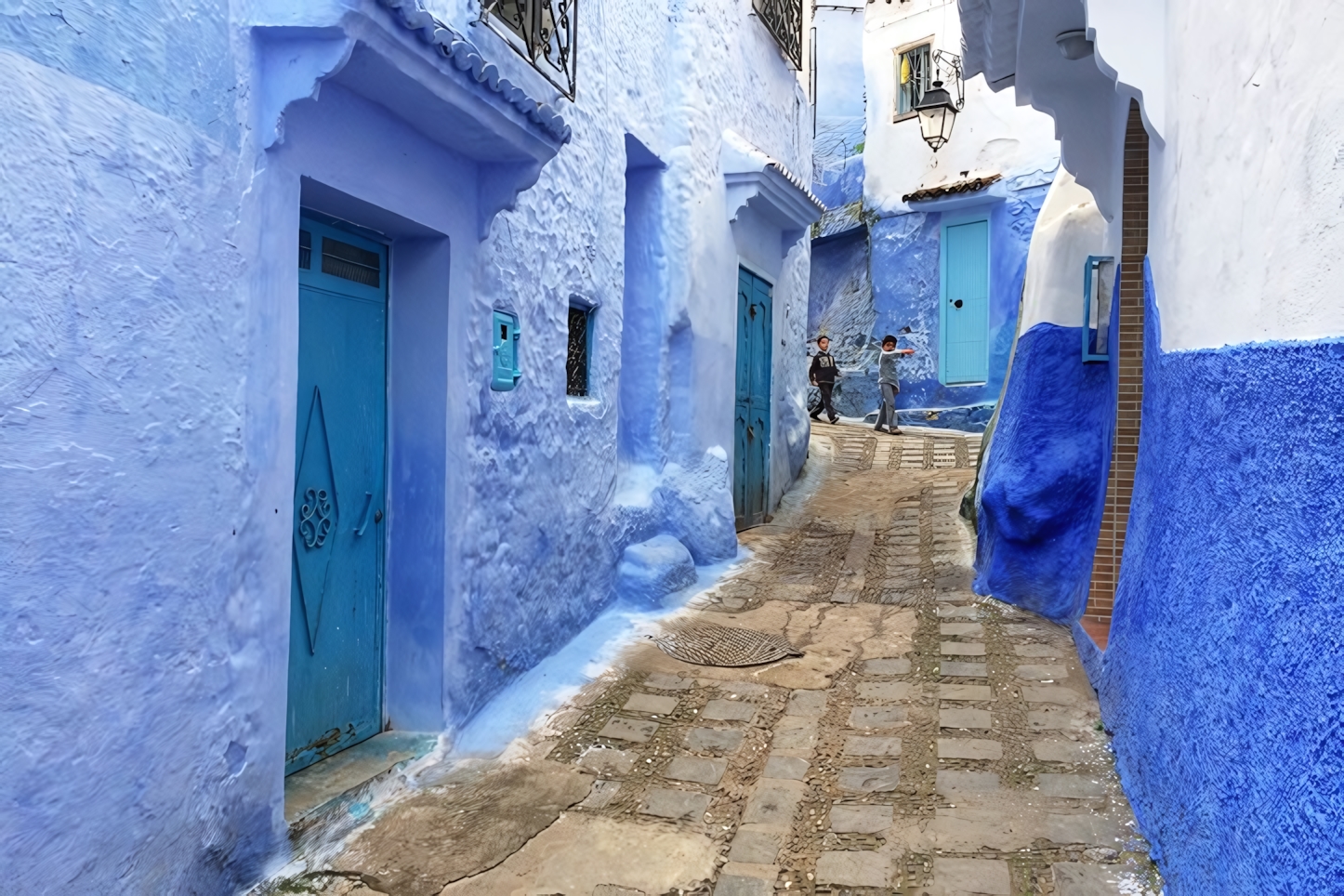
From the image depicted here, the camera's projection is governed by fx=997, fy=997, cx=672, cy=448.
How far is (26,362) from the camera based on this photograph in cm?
252

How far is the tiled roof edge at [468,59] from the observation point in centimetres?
352

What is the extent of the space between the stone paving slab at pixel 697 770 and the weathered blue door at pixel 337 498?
1411 mm

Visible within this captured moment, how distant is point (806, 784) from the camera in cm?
430

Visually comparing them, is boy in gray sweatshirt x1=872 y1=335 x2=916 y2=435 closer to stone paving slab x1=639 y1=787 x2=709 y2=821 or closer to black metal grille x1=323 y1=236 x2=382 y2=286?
black metal grille x1=323 y1=236 x2=382 y2=286

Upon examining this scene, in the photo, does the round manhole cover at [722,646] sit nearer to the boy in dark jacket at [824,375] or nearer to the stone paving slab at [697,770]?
the stone paving slab at [697,770]

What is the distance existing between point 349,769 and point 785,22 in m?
8.55

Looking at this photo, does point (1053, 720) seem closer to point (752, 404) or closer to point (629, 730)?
point (629, 730)

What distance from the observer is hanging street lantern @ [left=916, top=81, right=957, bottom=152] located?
41.6 ft

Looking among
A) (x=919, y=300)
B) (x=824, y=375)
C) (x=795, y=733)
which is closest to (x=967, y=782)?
(x=795, y=733)

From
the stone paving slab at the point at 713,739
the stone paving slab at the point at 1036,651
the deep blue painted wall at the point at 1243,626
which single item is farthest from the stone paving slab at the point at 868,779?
the stone paving slab at the point at 1036,651

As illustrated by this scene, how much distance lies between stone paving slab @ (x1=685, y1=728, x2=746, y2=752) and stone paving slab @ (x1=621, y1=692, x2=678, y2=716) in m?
0.27

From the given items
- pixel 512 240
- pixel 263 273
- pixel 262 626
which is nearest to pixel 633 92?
pixel 512 240

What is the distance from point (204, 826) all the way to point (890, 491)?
27.3 feet

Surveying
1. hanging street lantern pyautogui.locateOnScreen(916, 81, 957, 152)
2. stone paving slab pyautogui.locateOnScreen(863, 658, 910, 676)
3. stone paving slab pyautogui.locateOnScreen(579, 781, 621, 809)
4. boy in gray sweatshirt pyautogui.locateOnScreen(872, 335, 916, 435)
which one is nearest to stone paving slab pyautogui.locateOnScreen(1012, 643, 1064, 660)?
stone paving slab pyautogui.locateOnScreen(863, 658, 910, 676)
